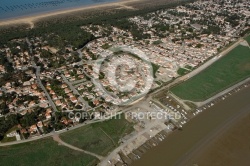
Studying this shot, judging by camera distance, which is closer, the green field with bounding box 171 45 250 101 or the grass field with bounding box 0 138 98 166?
the grass field with bounding box 0 138 98 166

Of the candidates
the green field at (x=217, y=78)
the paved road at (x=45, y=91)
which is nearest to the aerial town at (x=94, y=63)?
the paved road at (x=45, y=91)

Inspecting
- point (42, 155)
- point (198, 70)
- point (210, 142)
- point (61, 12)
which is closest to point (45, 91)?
point (42, 155)

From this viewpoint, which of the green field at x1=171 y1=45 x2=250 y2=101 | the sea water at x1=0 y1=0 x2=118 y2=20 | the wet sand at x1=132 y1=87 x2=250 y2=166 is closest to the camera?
the wet sand at x1=132 y1=87 x2=250 y2=166

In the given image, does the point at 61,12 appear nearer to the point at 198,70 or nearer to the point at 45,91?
the point at 45,91
